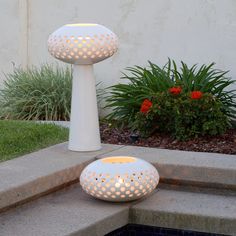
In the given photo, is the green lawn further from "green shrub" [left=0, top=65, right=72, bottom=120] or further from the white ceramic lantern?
"green shrub" [left=0, top=65, right=72, bottom=120]

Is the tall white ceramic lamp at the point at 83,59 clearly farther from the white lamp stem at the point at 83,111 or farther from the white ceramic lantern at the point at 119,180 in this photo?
the white ceramic lantern at the point at 119,180

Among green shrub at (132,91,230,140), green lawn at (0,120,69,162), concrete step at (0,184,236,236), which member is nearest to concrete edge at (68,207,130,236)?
concrete step at (0,184,236,236)

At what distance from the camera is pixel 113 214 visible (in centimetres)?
460

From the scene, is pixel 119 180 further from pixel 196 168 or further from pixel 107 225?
pixel 196 168

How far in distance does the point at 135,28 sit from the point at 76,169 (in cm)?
344

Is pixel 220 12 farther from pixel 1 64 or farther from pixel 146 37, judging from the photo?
pixel 1 64

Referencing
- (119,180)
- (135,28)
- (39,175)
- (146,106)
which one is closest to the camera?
(119,180)

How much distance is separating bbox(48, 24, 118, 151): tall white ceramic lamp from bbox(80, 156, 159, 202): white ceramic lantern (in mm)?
855

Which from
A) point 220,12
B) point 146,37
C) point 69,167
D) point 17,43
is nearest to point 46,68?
point 17,43

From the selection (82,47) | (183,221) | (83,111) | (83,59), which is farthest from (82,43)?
(183,221)

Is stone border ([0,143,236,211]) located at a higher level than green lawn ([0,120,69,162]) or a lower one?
lower

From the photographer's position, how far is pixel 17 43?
8.94m

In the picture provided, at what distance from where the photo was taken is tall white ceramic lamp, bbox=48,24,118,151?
542cm

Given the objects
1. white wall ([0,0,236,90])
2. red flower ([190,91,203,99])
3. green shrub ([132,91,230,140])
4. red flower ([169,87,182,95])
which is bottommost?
green shrub ([132,91,230,140])
